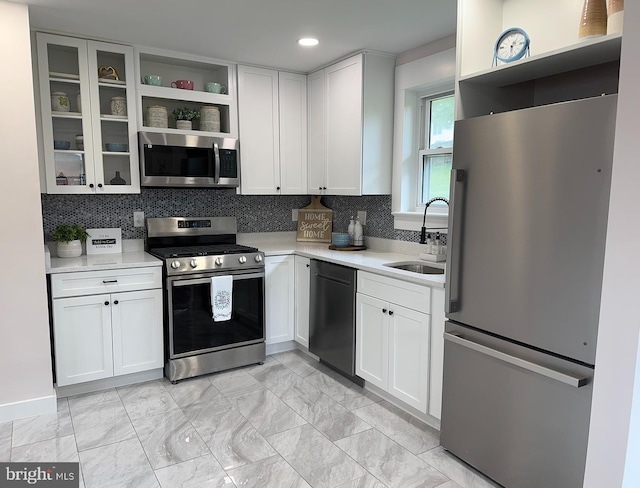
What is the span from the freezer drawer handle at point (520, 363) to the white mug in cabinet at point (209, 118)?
244cm

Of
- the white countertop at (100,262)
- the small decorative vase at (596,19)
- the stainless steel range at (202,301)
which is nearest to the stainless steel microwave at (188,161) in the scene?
the stainless steel range at (202,301)

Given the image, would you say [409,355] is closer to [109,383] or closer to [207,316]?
[207,316]

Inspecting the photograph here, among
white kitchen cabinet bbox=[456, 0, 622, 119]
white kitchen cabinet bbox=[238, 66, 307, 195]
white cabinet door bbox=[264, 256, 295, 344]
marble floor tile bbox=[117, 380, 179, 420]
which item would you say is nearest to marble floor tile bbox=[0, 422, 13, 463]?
marble floor tile bbox=[117, 380, 179, 420]

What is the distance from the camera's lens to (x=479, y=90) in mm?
2320

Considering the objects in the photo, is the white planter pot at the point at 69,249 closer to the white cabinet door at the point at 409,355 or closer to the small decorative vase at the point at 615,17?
the white cabinet door at the point at 409,355

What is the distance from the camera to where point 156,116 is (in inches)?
134

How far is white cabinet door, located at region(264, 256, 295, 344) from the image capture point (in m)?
3.65

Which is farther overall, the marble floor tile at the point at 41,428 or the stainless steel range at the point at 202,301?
the stainless steel range at the point at 202,301

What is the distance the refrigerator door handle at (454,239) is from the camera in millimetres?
2154

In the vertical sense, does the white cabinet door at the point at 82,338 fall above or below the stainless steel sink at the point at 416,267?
below

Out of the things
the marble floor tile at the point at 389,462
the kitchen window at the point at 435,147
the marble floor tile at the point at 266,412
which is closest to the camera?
the marble floor tile at the point at 389,462

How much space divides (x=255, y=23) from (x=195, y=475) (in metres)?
2.55

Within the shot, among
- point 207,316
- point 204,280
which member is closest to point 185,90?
point 204,280

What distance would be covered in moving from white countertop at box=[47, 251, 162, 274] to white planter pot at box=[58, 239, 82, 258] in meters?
0.04
